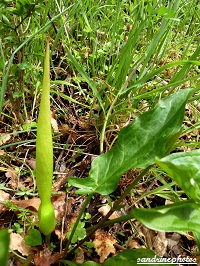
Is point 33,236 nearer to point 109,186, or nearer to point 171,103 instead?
point 109,186

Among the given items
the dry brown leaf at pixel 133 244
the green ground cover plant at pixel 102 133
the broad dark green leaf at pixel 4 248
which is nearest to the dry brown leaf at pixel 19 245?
the green ground cover plant at pixel 102 133

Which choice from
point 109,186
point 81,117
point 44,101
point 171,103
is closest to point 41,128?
point 44,101

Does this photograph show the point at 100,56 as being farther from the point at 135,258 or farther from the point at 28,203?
the point at 135,258

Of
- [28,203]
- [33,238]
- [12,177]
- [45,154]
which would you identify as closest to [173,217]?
[45,154]

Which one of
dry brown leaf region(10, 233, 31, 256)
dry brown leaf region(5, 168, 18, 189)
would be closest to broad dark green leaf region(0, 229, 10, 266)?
dry brown leaf region(10, 233, 31, 256)

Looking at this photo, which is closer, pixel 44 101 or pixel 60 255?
pixel 44 101
